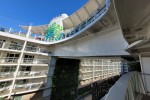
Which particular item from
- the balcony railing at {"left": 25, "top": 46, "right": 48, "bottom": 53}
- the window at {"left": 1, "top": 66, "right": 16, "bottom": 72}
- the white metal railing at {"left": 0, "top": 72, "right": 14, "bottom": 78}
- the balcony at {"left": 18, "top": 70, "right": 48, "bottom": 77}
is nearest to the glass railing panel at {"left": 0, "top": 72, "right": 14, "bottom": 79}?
the white metal railing at {"left": 0, "top": 72, "right": 14, "bottom": 78}

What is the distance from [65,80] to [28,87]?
6.37 metres

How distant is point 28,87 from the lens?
1471cm

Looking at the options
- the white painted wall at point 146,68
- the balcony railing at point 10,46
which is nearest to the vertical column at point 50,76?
the balcony railing at point 10,46

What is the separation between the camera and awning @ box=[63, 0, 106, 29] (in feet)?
49.2

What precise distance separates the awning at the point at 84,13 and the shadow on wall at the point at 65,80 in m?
7.45

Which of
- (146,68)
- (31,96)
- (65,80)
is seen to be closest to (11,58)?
(31,96)

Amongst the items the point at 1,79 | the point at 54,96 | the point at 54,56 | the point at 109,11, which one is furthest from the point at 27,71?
the point at 109,11

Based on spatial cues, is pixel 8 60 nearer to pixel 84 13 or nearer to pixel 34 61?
pixel 34 61

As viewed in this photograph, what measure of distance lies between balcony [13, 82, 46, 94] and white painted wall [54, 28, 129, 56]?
7100 mm

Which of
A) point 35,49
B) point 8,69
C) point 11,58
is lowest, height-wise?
point 8,69

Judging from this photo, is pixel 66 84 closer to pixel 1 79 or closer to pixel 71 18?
pixel 1 79

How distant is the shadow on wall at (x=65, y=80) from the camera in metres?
17.4

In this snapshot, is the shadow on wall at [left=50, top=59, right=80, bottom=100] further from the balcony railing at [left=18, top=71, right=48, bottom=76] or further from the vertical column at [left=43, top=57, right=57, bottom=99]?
the balcony railing at [left=18, top=71, right=48, bottom=76]

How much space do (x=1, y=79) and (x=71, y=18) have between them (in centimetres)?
1425
